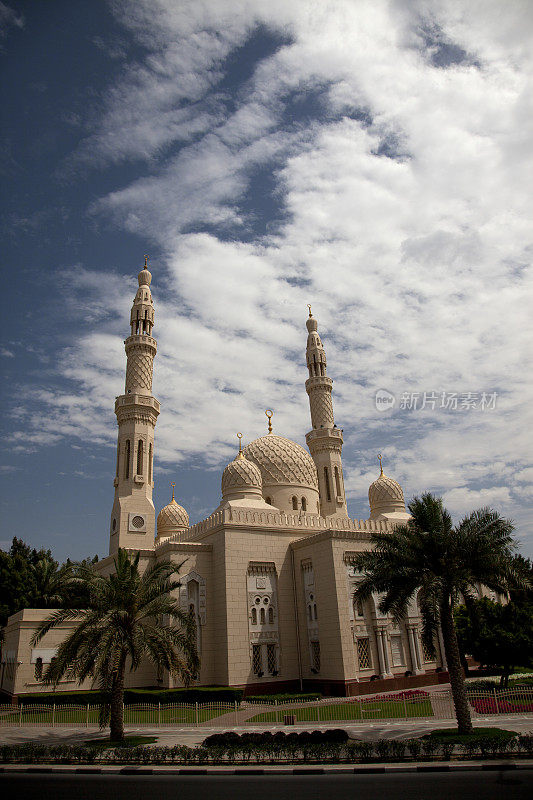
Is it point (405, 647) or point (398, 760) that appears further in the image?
point (405, 647)

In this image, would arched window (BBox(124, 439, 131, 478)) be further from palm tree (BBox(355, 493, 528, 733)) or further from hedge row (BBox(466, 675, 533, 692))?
hedge row (BBox(466, 675, 533, 692))

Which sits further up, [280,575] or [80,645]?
[280,575]

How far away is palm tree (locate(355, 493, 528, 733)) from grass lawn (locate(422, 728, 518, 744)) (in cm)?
149

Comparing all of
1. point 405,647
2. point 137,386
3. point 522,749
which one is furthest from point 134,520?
point 522,749

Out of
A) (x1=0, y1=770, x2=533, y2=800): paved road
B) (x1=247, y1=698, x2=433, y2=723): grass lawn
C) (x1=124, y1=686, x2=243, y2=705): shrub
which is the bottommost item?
(x1=0, y1=770, x2=533, y2=800): paved road

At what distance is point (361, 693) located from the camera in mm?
23031

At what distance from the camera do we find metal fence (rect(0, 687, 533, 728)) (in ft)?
55.5

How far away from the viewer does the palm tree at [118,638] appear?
15.8 metres

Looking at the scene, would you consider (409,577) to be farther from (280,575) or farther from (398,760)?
(280,575)

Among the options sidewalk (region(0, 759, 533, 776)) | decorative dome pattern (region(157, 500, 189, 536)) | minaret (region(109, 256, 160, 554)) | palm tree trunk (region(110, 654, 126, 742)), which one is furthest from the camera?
decorative dome pattern (region(157, 500, 189, 536))

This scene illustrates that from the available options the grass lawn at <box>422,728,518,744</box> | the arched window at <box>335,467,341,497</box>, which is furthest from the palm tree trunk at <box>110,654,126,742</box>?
the arched window at <box>335,467,341,497</box>

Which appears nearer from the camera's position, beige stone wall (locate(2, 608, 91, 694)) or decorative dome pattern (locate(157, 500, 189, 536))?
beige stone wall (locate(2, 608, 91, 694))

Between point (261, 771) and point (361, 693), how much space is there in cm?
1242

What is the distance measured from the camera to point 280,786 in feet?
34.9
